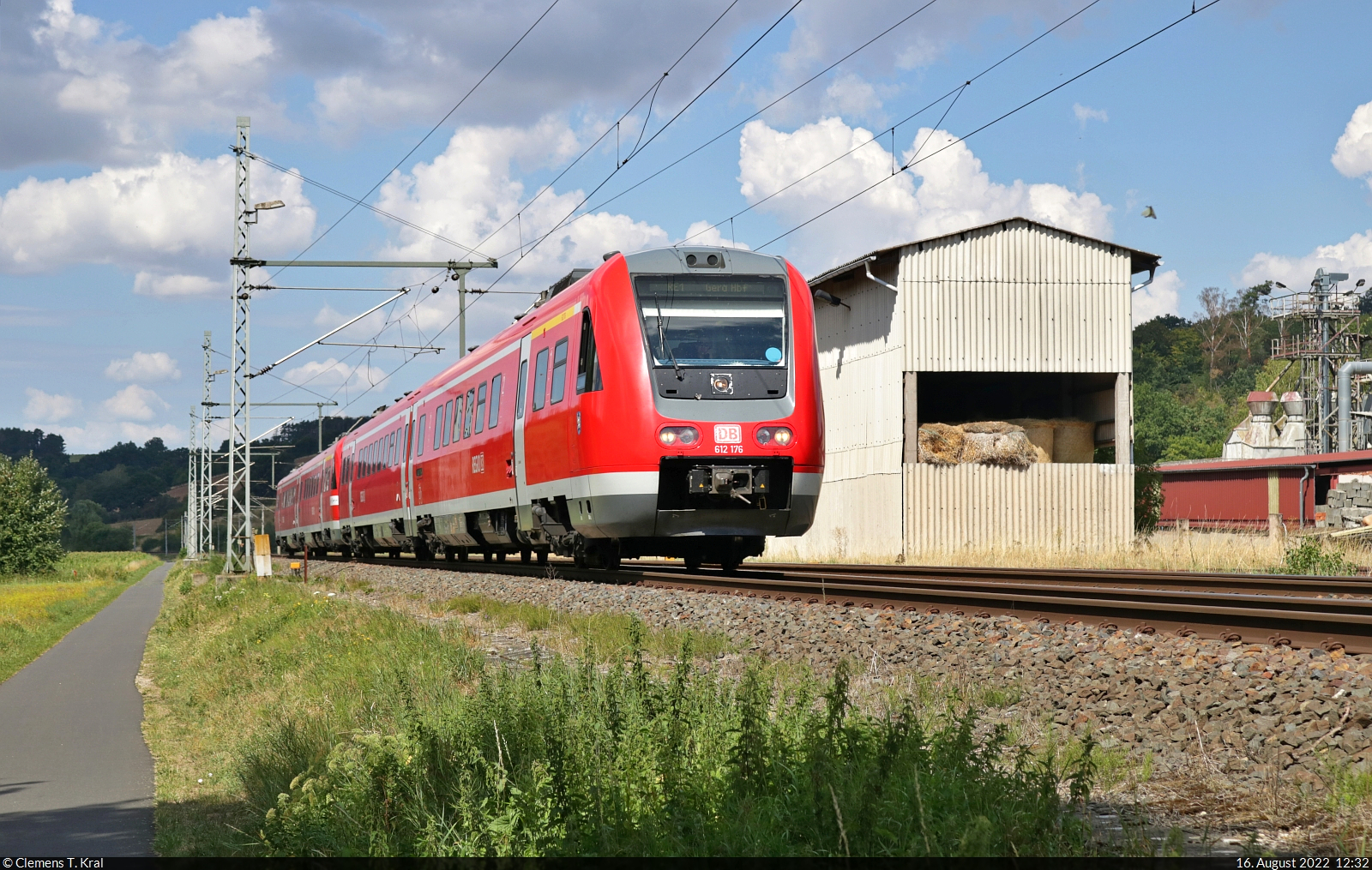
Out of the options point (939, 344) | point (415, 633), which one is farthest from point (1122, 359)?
point (415, 633)

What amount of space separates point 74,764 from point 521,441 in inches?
344

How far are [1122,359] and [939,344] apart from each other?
3955 mm

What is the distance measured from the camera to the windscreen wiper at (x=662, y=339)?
1384cm

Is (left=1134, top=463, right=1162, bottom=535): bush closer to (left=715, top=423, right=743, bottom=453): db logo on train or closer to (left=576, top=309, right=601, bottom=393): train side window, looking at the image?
(left=715, top=423, right=743, bottom=453): db logo on train

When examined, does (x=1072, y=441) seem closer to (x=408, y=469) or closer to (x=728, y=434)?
(x=408, y=469)

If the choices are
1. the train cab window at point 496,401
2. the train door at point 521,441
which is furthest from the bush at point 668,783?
the train cab window at point 496,401

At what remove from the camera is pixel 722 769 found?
509 cm

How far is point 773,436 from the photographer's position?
13953 mm

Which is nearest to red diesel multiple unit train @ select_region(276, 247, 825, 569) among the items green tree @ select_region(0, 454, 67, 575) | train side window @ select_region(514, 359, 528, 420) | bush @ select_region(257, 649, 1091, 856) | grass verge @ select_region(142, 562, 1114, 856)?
train side window @ select_region(514, 359, 528, 420)

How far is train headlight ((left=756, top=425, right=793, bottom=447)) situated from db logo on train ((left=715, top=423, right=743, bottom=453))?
0.76 feet

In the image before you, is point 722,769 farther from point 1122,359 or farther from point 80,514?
point 80,514

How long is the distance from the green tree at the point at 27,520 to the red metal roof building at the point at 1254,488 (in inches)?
2439

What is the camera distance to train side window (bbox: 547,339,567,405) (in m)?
15.3

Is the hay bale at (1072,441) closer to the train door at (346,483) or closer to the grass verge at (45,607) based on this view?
the train door at (346,483)
